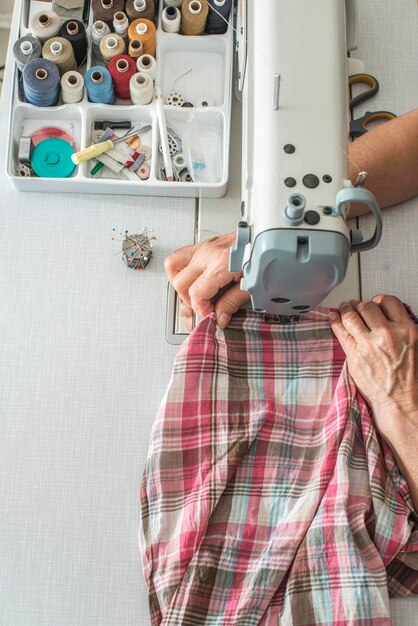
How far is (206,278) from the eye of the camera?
159 cm

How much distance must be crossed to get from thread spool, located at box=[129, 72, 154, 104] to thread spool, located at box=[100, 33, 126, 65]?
0.08 metres

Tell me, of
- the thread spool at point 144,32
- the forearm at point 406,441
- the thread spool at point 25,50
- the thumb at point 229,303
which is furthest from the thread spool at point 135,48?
the forearm at point 406,441

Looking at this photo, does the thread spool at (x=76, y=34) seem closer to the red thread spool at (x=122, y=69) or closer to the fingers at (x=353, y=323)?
the red thread spool at (x=122, y=69)

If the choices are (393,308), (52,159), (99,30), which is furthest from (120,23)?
(393,308)

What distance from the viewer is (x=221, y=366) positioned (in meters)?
1.62

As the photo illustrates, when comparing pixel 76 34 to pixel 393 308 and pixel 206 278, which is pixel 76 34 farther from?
pixel 393 308

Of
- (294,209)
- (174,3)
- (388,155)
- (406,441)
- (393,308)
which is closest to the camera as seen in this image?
(294,209)

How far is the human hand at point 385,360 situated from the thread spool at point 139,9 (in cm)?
89

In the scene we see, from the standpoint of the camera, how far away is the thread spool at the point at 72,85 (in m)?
1.79

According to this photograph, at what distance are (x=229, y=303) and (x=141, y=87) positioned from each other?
0.59 m

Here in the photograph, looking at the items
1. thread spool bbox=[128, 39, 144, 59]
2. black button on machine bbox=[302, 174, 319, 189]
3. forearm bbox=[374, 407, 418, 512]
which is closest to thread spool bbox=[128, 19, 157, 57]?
thread spool bbox=[128, 39, 144, 59]

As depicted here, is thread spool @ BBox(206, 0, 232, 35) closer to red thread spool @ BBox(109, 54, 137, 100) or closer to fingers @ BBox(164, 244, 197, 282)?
red thread spool @ BBox(109, 54, 137, 100)

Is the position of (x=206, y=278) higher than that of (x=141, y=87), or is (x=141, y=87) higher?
(x=141, y=87)

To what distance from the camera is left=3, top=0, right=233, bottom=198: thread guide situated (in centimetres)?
179
